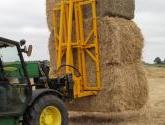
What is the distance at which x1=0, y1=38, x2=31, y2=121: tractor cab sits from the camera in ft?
29.5

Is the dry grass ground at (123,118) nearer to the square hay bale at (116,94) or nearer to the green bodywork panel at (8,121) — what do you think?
the square hay bale at (116,94)

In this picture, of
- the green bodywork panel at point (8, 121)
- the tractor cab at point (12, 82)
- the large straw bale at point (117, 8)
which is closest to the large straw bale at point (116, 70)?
the large straw bale at point (117, 8)

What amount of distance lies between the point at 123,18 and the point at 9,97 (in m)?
4.23

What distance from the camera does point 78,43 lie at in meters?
12.0

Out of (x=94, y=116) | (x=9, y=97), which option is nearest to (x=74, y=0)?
(x=94, y=116)

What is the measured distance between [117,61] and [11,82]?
10.8ft

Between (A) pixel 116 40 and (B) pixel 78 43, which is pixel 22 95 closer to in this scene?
(B) pixel 78 43

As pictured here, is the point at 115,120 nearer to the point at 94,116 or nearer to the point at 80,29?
the point at 94,116

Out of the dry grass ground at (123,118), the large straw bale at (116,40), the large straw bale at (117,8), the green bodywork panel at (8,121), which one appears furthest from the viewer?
the dry grass ground at (123,118)

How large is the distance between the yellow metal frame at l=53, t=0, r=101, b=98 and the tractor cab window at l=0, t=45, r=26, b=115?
2.48 meters

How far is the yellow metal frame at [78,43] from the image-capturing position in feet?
38.9

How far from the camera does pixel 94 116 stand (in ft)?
42.5

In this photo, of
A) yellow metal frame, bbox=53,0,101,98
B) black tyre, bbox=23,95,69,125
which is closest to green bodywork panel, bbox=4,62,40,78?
black tyre, bbox=23,95,69,125

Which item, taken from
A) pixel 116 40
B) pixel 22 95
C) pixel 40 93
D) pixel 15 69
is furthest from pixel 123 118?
pixel 15 69
